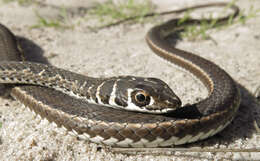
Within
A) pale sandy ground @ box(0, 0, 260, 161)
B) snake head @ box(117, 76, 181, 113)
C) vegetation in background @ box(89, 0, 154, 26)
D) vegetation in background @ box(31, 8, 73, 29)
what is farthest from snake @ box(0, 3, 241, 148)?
vegetation in background @ box(89, 0, 154, 26)

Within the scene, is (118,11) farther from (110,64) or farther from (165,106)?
(165,106)

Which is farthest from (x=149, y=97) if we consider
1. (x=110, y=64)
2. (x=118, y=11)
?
(x=118, y=11)

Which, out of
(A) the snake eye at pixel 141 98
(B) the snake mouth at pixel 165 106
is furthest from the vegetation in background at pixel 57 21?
(B) the snake mouth at pixel 165 106

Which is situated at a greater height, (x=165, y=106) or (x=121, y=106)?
(x=165, y=106)

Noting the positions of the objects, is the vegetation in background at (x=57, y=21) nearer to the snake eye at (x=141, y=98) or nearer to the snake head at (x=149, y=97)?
the snake head at (x=149, y=97)

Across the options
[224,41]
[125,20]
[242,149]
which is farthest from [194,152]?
[125,20]

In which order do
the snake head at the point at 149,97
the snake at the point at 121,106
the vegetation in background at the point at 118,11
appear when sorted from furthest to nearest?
the vegetation in background at the point at 118,11 → the snake head at the point at 149,97 → the snake at the point at 121,106

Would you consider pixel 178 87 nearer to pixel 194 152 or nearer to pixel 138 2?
pixel 194 152
